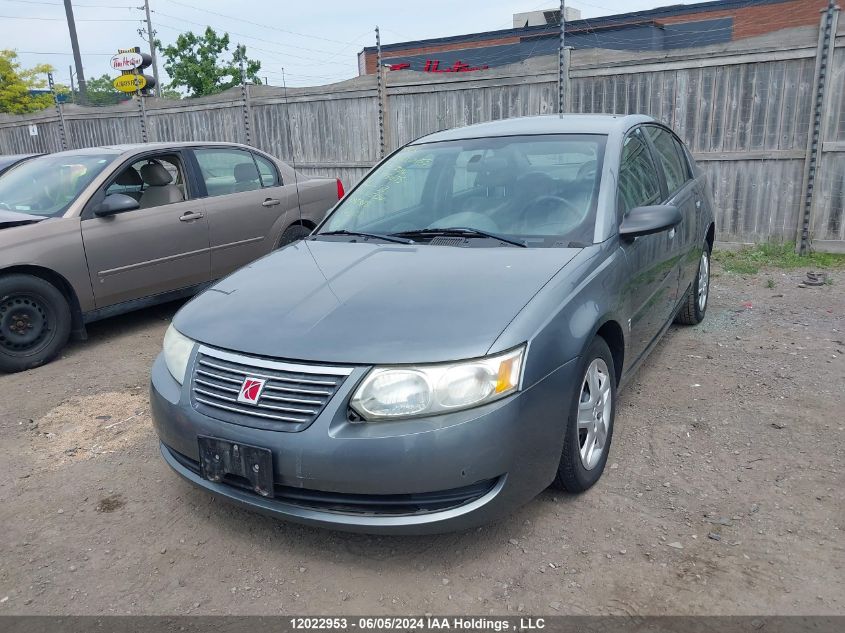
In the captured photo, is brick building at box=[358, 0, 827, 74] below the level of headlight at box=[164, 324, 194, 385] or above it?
above

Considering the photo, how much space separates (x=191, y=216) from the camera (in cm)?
609

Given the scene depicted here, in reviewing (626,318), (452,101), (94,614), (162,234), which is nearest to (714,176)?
(452,101)

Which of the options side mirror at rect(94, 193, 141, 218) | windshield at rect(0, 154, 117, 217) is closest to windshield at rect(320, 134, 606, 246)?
side mirror at rect(94, 193, 141, 218)

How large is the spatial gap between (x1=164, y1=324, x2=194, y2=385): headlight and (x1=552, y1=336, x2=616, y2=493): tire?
158cm

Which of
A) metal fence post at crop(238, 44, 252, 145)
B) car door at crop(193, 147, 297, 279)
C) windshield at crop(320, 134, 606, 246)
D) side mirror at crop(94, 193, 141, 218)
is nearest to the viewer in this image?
windshield at crop(320, 134, 606, 246)

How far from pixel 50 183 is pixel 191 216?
45.9 inches

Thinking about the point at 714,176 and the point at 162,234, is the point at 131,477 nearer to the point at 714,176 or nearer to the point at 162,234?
the point at 162,234

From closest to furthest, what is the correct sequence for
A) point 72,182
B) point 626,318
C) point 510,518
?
point 510,518
point 626,318
point 72,182

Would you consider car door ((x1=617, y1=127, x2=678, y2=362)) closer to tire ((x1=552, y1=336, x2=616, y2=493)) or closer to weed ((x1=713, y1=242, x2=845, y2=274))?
tire ((x1=552, y1=336, x2=616, y2=493))

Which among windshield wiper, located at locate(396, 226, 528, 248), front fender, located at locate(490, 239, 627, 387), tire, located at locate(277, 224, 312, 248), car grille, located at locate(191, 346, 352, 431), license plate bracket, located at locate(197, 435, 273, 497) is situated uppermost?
windshield wiper, located at locate(396, 226, 528, 248)

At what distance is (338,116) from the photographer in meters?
10.4

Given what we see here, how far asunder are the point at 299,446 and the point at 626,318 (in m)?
1.78

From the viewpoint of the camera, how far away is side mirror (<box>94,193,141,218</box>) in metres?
5.40

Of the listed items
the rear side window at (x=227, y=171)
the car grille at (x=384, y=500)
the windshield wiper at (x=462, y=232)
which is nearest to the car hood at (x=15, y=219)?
the rear side window at (x=227, y=171)
